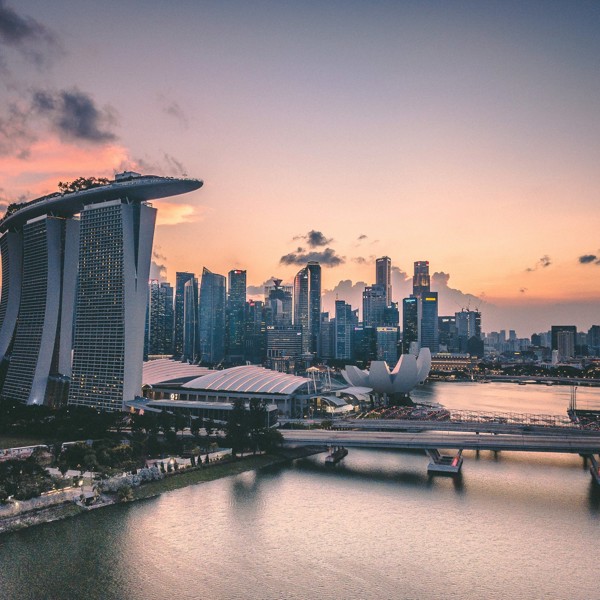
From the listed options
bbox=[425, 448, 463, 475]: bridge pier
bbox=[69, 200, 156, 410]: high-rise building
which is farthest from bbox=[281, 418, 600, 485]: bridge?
bbox=[69, 200, 156, 410]: high-rise building

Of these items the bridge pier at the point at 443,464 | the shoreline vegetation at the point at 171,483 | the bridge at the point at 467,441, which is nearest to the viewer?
the shoreline vegetation at the point at 171,483

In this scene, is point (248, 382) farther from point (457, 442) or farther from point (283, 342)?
point (283, 342)

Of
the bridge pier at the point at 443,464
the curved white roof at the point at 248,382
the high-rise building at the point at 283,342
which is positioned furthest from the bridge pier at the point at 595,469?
the high-rise building at the point at 283,342

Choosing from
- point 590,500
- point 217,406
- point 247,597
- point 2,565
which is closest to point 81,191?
point 217,406

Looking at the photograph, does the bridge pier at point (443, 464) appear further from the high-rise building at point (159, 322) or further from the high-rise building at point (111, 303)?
the high-rise building at point (159, 322)

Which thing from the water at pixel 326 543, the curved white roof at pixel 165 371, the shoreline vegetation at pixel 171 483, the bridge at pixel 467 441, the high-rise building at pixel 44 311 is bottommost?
the water at pixel 326 543

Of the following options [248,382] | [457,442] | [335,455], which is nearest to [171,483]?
[335,455]
